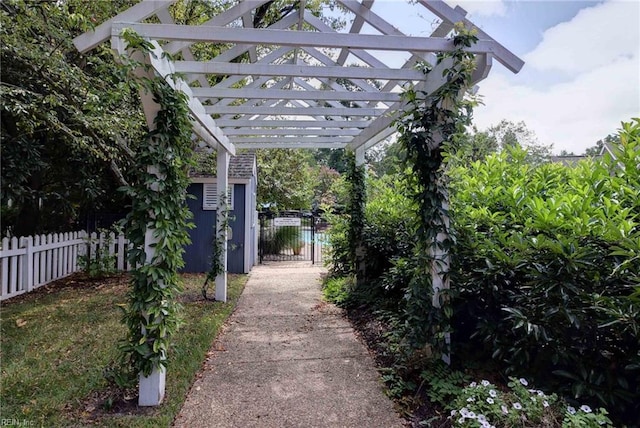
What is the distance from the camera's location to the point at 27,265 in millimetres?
5719

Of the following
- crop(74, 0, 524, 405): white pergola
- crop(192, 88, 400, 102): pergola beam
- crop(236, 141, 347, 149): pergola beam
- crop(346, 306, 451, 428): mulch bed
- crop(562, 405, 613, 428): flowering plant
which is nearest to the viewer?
crop(562, 405, 613, 428): flowering plant

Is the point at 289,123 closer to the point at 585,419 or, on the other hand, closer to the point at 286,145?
the point at 286,145

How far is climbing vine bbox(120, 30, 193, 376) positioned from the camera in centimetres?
257

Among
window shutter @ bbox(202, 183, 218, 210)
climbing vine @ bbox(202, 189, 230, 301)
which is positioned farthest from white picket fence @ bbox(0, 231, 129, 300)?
climbing vine @ bbox(202, 189, 230, 301)

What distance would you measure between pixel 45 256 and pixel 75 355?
151 inches

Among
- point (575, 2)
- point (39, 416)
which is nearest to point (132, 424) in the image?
point (39, 416)

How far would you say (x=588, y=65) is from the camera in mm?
5293

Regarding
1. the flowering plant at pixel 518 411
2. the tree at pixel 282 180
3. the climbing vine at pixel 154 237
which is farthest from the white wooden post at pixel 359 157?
the tree at pixel 282 180

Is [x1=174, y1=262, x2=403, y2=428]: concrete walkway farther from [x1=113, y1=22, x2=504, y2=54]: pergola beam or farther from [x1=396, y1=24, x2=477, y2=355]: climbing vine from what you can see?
[x1=113, y1=22, x2=504, y2=54]: pergola beam

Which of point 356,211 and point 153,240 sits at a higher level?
point 356,211

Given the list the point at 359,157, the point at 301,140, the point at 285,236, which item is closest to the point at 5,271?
the point at 301,140

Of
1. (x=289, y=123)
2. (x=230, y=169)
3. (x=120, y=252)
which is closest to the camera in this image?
(x=289, y=123)

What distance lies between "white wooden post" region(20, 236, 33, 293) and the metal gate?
572 cm

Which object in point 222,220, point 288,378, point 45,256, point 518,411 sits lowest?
point 288,378
